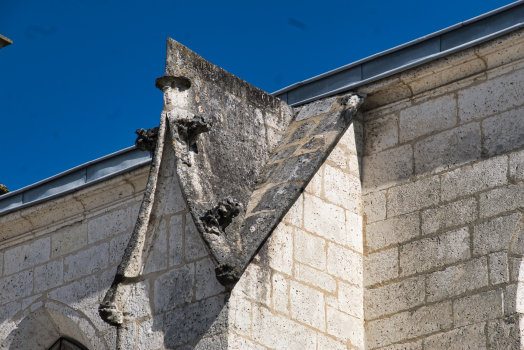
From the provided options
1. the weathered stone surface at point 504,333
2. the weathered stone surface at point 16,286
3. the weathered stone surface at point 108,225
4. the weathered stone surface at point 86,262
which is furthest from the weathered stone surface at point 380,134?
the weathered stone surface at point 16,286

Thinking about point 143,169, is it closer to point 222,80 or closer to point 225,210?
point 222,80

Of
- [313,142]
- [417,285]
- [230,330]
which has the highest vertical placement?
[313,142]

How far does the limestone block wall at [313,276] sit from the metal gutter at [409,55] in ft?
1.34

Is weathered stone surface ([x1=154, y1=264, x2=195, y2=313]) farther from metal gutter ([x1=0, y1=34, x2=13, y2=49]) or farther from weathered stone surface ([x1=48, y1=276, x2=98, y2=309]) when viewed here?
metal gutter ([x1=0, y1=34, x2=13, y2=49])

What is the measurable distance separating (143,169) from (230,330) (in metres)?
2.68

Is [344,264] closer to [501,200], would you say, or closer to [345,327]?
[345,327]

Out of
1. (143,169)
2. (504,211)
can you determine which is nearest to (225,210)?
(504,211)

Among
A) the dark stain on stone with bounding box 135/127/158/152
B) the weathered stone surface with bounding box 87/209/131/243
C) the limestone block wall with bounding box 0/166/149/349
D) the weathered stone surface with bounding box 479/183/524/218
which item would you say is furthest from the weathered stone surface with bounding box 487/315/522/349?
the weathered stone surface with bounding box 87/209/131/243

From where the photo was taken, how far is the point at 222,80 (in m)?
5.62

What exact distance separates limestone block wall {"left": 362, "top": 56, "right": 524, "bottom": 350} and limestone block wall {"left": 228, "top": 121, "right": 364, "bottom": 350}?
0.51ft

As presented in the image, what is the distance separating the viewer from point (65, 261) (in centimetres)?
705

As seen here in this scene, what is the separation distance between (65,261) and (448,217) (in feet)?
10.9

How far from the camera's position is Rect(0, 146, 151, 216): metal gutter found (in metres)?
7.03

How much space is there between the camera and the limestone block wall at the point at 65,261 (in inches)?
266
